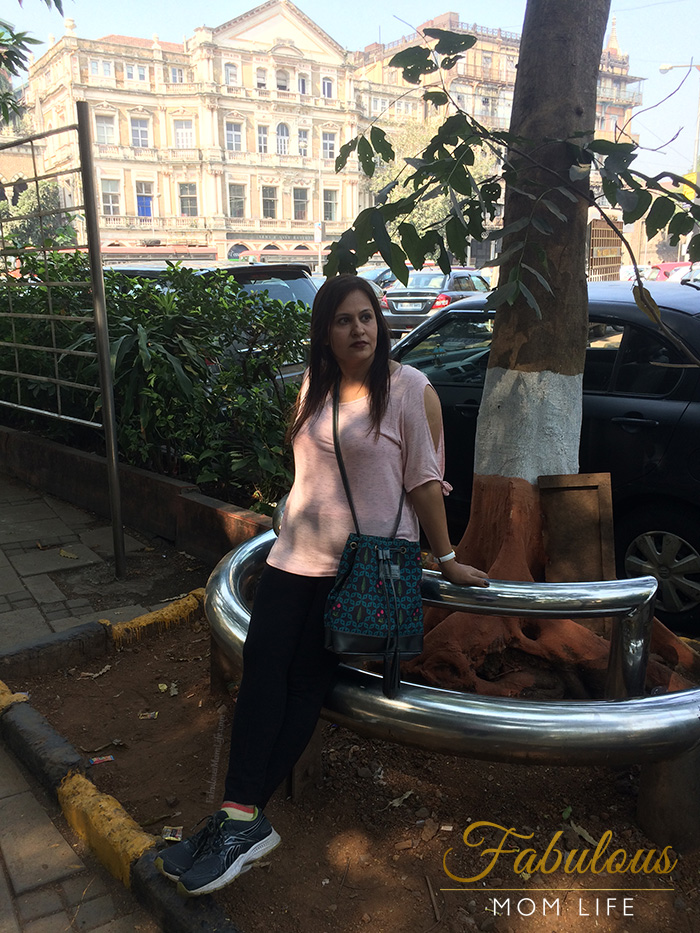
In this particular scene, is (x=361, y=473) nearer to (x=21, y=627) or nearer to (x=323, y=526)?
(x=323, y=526)

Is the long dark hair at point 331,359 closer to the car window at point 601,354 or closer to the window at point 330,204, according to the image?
the car window at point 601,354

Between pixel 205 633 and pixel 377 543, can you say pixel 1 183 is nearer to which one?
pixel 205 633

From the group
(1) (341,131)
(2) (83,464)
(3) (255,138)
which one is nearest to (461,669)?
(2) (83,464)

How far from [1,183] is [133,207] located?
180 ft

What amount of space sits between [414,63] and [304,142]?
66.0m

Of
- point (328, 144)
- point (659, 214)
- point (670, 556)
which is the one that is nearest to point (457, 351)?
point (670, 556)

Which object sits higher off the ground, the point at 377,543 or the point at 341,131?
the point at 341,131

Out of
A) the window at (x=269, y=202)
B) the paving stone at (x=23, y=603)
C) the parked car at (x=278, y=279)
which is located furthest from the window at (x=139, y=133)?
the paving stone at (x=23, y=603)

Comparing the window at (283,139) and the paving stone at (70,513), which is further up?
the window at (283,139)

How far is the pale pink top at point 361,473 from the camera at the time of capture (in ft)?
7.18

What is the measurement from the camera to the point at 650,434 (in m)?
4.12

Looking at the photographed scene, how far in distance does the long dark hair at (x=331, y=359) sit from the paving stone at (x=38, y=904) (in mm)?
1536

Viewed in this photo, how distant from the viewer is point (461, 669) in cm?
264

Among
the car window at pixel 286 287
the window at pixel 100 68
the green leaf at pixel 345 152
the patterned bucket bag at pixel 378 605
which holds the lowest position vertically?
the patterned bucket bag at pixel 378 605
